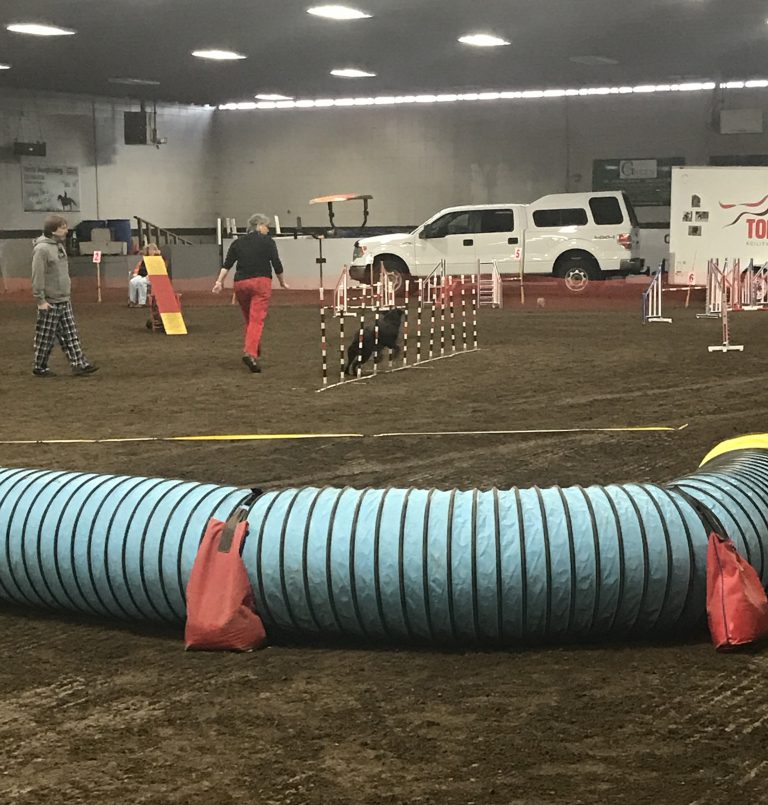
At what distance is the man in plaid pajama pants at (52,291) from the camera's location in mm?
10867

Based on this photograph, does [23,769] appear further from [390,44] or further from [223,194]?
[223,194]

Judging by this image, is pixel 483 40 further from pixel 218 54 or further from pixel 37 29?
pixel 37 29

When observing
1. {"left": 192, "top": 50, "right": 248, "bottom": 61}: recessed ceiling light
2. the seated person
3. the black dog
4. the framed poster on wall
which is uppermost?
{"left": 192, "top": 50, "right": 248, "bottom": 61}: recessed ceiling light

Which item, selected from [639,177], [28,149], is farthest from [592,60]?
[28,149]

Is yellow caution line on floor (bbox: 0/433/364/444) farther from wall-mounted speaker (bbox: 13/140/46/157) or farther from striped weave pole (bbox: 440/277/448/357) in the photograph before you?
wall-mounted speaker (bbox: 13/140/46/157)

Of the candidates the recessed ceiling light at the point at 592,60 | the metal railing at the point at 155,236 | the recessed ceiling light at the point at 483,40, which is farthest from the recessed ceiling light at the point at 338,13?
the metal railing at the point at 155,236

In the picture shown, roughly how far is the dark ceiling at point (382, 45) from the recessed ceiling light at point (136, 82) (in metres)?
0.40

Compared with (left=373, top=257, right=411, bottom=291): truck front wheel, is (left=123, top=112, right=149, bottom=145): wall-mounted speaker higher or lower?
higher

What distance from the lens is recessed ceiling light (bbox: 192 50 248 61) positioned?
74.5ft

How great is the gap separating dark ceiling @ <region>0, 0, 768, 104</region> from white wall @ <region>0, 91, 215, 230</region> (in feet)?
3.61

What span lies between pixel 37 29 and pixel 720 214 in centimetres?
1349

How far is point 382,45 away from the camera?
869 inches

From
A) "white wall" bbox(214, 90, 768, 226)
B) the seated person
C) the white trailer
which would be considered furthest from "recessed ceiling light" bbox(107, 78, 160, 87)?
the white trailer

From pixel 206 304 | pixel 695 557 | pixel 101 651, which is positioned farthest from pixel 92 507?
pixel 206 304
